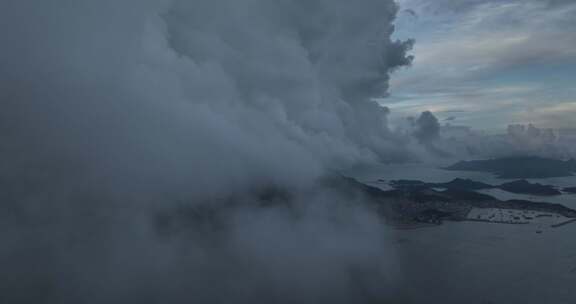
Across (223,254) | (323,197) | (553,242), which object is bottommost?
(553,242)

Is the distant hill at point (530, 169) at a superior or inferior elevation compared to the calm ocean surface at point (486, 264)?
superior

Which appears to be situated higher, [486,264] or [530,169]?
[530,169]

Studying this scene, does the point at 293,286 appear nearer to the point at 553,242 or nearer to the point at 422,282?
the point at 422,282

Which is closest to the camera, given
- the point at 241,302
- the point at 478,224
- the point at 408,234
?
the point at 241,302

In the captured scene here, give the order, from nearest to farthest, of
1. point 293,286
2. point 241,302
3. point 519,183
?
point 241,302 < point 293,286 < point 519,183

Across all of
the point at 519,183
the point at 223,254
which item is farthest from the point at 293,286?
the point at 519,183

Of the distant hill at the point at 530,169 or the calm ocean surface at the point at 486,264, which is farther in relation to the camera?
the distant hill at the point at 530,169

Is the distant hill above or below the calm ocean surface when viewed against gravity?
above

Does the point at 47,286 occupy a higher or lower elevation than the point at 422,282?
higher

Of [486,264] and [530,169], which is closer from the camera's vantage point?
[486,264]

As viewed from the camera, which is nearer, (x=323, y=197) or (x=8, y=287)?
(x=8, y=287)

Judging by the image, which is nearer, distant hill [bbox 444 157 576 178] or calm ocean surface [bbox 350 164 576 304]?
calm ocean surface [bbox 350 164 576 304]
